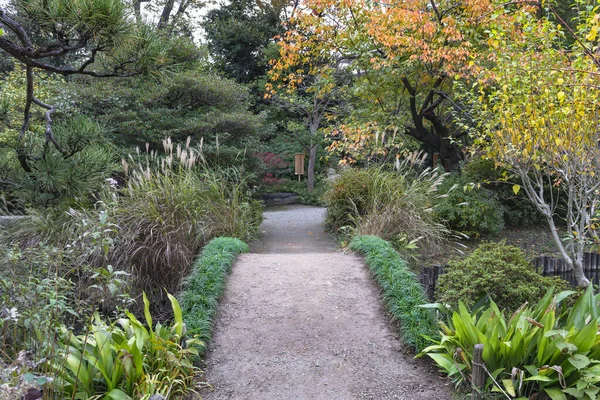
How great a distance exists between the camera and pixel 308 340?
3.80 meters

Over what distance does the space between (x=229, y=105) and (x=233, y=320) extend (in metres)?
7.62

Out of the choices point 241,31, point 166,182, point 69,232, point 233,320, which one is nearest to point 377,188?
point 166,182

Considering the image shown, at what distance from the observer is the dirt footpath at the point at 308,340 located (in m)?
3.26

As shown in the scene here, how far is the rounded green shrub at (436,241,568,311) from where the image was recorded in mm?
3701

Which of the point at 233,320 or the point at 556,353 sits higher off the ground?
the point at 556,353

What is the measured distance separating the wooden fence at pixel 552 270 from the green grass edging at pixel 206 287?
222 centimetres

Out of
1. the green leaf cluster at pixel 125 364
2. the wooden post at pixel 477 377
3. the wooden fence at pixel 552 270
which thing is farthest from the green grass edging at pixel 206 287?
the wooden fence at pixel 552 270

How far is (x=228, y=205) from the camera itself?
6.72 meters

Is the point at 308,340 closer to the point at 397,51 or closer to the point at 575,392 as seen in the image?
the point at 575,392

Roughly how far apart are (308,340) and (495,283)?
5.26 feet

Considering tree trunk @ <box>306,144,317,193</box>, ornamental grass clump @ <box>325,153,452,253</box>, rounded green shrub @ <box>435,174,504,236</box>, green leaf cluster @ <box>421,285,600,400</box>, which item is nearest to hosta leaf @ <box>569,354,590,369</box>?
green leaf cluster @ <box>421,285,600,400</box>

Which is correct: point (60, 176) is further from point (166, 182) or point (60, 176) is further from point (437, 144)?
point (437, 144)

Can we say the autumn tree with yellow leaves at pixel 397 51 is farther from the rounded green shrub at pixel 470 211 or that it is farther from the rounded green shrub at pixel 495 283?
the rounded green shrub at pixel 495 283

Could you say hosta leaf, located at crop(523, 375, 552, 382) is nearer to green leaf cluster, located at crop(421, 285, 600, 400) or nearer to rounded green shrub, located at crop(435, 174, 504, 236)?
green leaf cluster, located at crop(421, 285, 600, 400)
